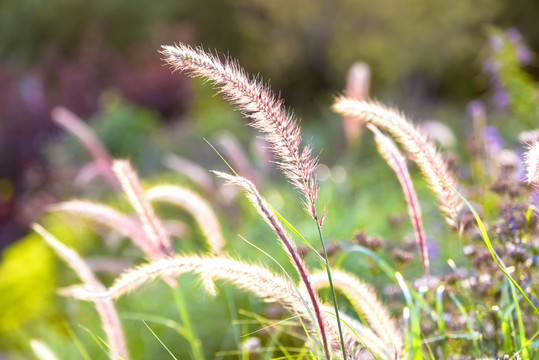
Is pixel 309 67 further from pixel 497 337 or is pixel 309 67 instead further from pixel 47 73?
pixel 497 337

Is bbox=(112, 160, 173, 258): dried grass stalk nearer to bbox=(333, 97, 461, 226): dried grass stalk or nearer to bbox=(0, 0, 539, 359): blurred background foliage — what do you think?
bbox=(0, 0, 539, 359): blurred background foliage

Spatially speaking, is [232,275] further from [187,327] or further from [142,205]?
[187,327]

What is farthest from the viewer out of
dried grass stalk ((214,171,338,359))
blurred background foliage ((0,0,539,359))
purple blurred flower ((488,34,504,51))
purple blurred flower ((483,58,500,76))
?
purple blurred flower ((483,58,500,76))

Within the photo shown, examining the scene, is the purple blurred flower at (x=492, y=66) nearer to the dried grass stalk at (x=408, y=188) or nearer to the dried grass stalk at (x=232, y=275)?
the dried grass stalk at (x=408, y=188)

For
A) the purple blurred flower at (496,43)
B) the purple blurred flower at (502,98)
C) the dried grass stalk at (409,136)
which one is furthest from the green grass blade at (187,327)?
the purple blurred flower at (502,98)

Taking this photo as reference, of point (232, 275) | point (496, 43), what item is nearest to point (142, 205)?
point (232, 275)

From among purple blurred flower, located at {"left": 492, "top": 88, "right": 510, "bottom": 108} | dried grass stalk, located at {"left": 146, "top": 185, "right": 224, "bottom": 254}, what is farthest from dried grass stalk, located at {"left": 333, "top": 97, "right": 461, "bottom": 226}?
purple blurred flower, located at {"left": 492, "top": 88, "right": 510, "bottom": 108}

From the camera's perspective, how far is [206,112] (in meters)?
10.9

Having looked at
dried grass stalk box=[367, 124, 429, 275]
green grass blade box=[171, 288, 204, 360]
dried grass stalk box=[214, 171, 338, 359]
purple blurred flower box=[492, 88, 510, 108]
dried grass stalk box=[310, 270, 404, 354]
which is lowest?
green grass blade box=[171, 288, 204, 360]

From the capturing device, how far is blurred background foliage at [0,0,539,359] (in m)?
4.06

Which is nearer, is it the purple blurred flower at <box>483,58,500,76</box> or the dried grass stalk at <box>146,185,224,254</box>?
the dried grass stalk at <box>146,185,224,254</box>

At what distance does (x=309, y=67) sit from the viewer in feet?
65.7

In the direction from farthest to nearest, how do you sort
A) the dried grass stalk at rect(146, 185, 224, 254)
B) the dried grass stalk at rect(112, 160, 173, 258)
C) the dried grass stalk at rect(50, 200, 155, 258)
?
the dried grass stalk at rect(146, 185, 224, 254) < the dried grass stalk at rect(50, 200, 155, 258) < the dried grass stalk at rect(112, 160, 173, 258)

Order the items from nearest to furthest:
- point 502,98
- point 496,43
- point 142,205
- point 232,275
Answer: point 232,275, point 142,205, point 496,43, point 502,98
